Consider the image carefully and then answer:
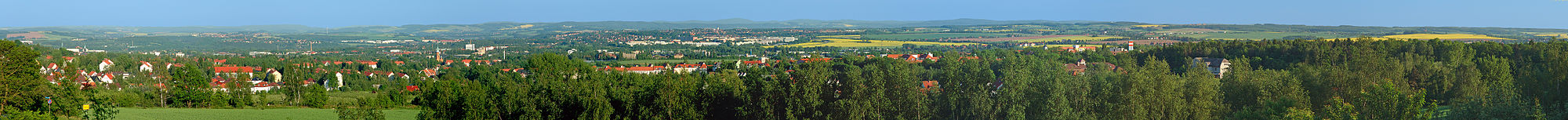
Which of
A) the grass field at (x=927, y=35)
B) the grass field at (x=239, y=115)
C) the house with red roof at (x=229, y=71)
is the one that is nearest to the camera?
the grass field at (x=239, y=115)

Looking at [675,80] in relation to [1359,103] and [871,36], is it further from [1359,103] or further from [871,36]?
[871,36]

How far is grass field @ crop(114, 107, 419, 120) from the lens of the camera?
131 feet

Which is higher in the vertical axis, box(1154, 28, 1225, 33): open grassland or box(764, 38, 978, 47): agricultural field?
box(1154, 28, 1225, 33): open grassland

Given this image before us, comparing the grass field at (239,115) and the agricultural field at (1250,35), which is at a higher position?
the agricultural field at (1250,35)

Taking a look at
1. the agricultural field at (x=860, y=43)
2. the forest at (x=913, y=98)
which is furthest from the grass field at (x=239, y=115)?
the agricultural field at (x=860, y=43)

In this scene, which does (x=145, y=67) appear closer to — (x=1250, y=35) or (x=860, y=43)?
(x=860, y=43)

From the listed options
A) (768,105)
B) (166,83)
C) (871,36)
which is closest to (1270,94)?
(768,105)

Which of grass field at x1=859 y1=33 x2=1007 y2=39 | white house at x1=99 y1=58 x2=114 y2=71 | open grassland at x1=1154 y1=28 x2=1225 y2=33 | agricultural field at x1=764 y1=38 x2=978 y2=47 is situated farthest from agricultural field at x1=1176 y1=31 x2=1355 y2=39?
white house at x1=99 y1=58 x2=114 y2=71

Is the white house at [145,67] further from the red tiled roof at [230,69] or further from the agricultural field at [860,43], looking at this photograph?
the agricultural field at [860,43]

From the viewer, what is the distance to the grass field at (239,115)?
39.8m

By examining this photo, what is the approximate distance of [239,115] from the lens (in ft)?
136

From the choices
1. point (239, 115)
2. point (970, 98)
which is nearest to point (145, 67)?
point (239, 115)

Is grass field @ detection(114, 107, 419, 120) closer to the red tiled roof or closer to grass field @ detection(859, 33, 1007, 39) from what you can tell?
the red tiled roof

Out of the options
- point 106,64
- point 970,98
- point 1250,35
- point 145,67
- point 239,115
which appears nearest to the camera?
point 970,98
